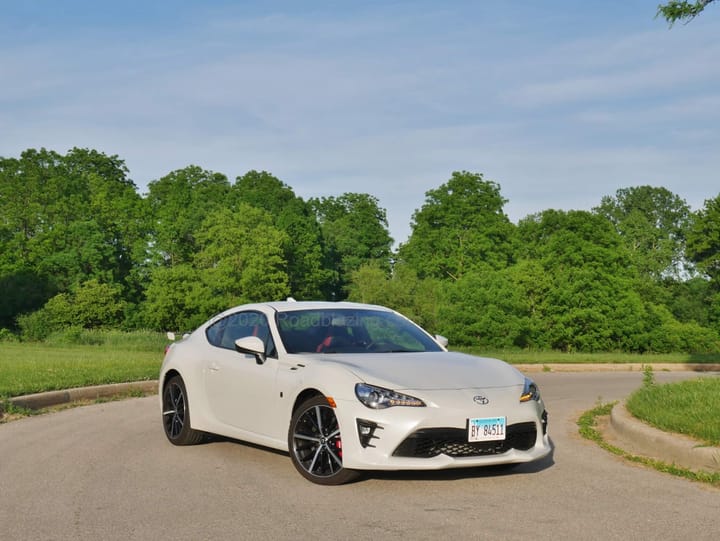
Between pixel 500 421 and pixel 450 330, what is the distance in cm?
4593

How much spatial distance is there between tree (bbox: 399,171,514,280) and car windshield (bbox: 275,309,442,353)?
225 feet

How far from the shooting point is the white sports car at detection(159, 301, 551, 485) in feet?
23.0

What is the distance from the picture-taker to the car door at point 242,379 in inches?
321

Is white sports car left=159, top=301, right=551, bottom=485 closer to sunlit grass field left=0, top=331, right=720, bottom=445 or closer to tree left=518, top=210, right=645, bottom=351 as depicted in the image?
sunlit grass field left=0, top=331, right=720, bottom=445

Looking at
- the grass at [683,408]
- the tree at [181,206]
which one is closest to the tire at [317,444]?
Result: the grass at [683,408]

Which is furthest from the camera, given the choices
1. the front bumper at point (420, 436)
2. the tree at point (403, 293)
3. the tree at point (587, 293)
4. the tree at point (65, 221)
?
the tree at point (65, 221)

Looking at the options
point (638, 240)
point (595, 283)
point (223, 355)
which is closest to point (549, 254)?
point (595, 283)

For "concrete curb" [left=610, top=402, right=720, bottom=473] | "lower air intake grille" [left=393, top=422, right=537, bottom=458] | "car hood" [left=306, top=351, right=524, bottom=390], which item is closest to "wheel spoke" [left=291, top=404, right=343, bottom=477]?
"car hood" [left=306, top=351, right=524, bottom=390]

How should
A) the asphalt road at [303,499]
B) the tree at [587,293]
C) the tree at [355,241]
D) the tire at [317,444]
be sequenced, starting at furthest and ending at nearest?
the tree at [355,241] < the tree at [587,293] < the tire at [317,444] < the asphalt road at [303,499]

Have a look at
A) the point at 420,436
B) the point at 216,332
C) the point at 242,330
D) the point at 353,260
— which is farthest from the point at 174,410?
the point at 353,260

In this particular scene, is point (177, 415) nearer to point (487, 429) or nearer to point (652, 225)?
point (487, 429)

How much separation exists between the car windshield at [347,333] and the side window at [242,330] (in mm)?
184

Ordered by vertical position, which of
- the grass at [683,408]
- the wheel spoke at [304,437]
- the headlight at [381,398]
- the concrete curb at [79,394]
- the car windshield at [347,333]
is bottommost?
the concrete curb at [79,394]

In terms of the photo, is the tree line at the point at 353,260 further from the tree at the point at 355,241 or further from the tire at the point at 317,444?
the tire at the point at 317,444
